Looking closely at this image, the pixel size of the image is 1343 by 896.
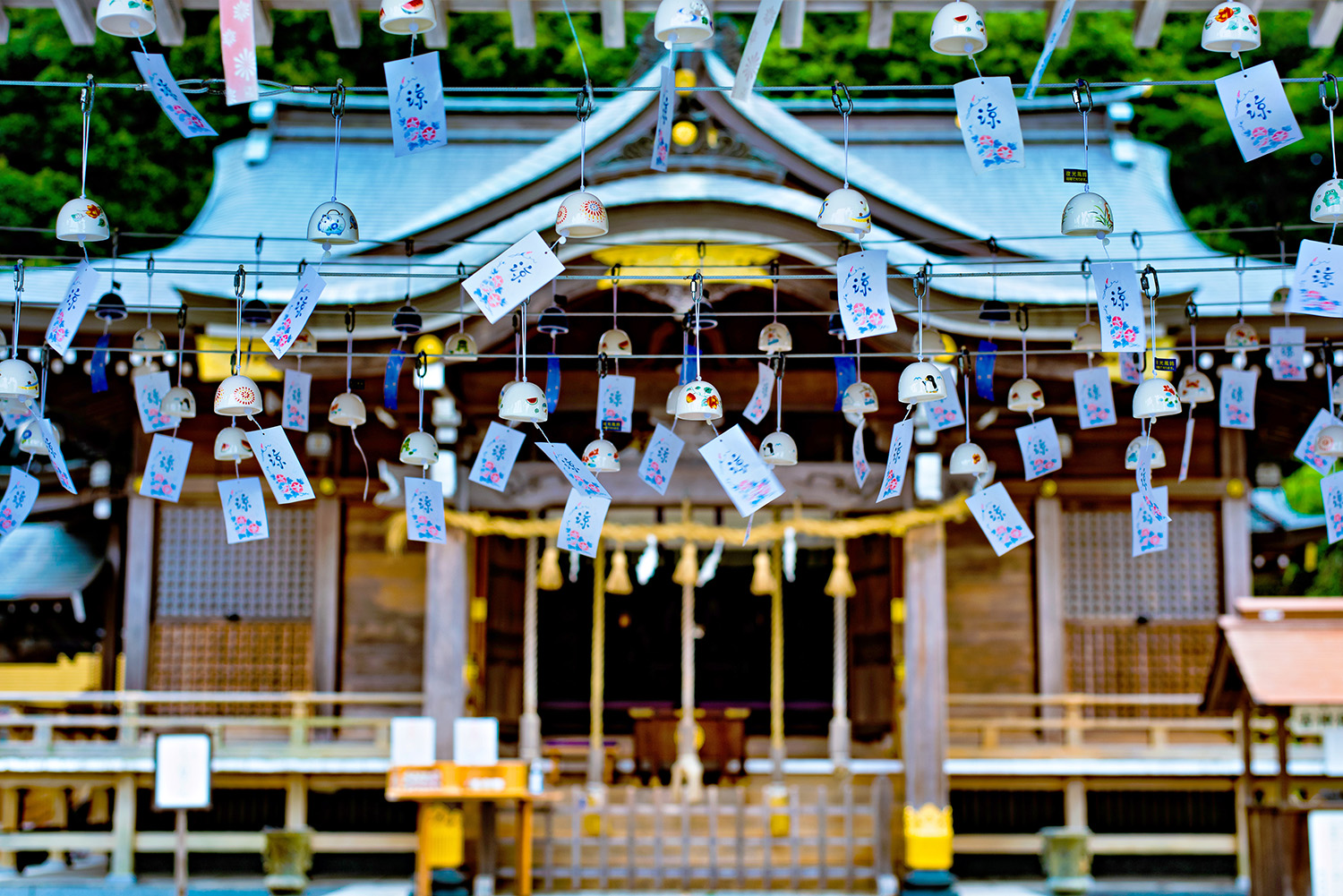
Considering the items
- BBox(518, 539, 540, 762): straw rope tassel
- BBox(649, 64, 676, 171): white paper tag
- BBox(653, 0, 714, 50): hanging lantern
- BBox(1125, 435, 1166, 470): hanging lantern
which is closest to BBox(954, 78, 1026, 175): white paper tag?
BBox(653, 0, 714, 50): hanging lantern

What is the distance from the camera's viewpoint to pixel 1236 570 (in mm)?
13016

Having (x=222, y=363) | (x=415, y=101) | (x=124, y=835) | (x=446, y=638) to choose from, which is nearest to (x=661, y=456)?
(x=415, y=101)

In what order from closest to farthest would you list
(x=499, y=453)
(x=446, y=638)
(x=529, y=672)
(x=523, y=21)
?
1. (x=523, y=21)
2. (x=499, y=453)
3. (x=446, y=638)
4. (x=529, y=672)

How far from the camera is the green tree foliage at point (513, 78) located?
71.9 feet

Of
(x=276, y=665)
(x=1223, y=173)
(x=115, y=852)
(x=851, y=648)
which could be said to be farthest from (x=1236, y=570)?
(x=1223, y=173)

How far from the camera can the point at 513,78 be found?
78.2ft

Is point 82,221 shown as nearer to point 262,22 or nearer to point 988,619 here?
point 262,22

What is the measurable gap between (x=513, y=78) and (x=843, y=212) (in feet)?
60.2

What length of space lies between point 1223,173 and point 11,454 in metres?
19.8

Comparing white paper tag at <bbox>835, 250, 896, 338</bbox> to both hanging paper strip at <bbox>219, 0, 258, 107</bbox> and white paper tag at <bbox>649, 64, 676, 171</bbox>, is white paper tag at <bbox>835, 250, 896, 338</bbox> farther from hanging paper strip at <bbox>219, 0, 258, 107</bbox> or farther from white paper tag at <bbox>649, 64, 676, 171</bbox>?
hanging paper strip at <bbox>219, 0, 258, 107</bbox>

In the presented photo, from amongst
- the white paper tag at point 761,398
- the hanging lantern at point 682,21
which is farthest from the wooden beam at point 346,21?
the white paper tag at point 761,398

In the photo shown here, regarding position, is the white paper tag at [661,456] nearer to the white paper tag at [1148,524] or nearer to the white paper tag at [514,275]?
the white paper tag at [514,275]

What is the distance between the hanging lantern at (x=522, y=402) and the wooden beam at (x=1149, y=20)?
3.72 meters

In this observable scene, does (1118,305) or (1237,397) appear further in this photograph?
(1237,397)
